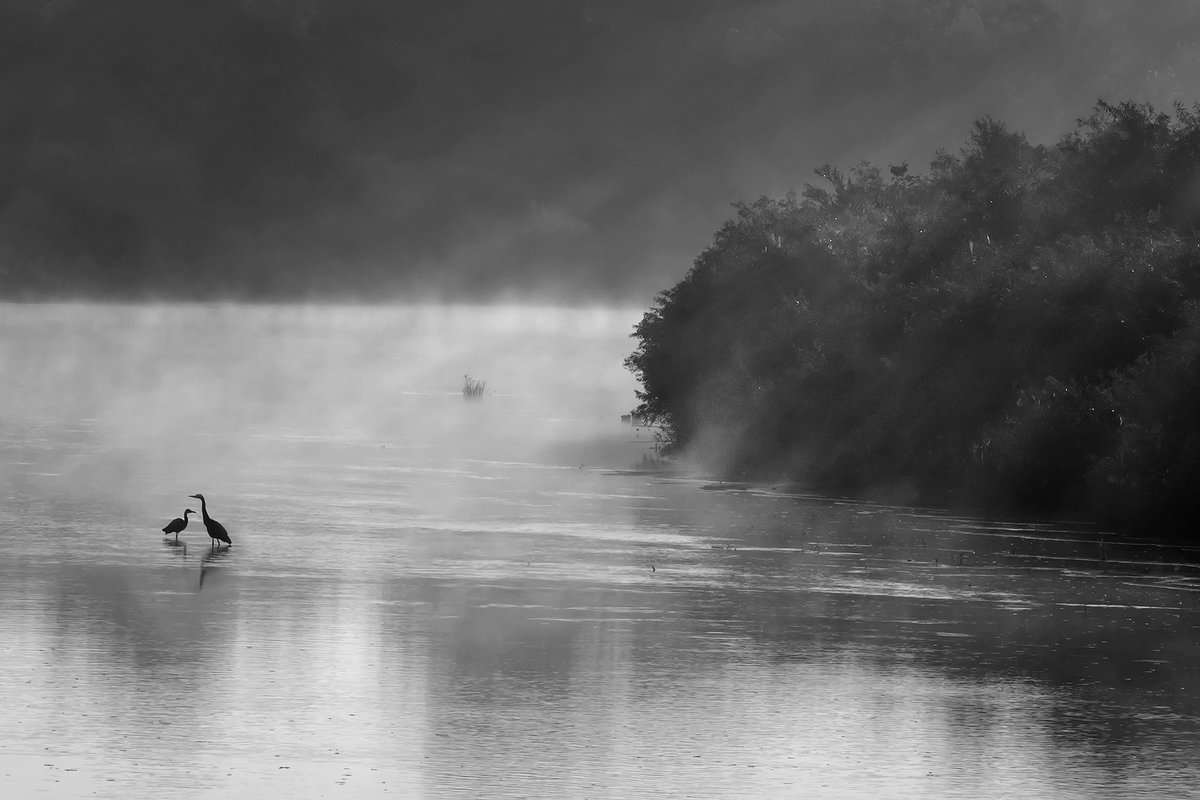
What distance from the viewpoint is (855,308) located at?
6544cm

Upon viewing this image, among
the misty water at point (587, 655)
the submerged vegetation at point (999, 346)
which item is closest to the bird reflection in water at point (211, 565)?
the misty water at point (587, 655)

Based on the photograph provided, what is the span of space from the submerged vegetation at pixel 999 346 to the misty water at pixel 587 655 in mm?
3755

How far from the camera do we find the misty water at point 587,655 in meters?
14.9

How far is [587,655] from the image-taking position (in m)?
21.2

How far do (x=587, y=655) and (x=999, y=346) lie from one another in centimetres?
3413

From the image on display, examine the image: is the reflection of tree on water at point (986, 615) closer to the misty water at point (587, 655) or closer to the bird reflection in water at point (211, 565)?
the misty water at point (587, 655)

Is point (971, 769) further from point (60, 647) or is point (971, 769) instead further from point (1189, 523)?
point (1189, 523)

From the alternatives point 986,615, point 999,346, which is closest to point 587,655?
point 986,615

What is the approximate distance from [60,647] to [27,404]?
144 metres

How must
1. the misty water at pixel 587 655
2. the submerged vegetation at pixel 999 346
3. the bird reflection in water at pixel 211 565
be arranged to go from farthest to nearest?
the submerged vegetation at pixel 999 346
the bird reflection in water at pixel 211 565
the misty water at pixel 587 655

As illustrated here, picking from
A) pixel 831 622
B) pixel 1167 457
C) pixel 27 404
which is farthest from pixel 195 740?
pixel 27 404

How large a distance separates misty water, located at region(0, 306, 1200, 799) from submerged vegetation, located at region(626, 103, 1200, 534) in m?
3.75

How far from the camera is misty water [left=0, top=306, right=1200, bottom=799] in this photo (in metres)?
14.9

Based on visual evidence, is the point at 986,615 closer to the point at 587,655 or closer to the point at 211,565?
the point at 587,655
